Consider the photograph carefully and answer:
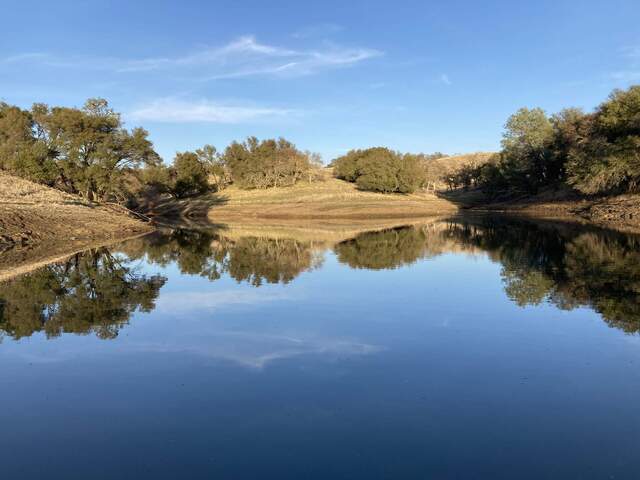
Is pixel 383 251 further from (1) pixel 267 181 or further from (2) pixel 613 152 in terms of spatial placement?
(1) pixel 267 181

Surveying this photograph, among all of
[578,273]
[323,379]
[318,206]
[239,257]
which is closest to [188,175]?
[318,206]

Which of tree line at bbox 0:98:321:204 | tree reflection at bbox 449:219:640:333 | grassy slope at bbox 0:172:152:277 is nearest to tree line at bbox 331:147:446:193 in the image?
tree line at bbox 0:98:321:204

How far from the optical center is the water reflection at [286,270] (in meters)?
17.8

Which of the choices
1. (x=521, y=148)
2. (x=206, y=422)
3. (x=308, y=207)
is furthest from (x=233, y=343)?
(x=521, y=148)

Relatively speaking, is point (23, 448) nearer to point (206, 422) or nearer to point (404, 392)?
point (206, 422)

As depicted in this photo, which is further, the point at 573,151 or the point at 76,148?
the point at 573,151

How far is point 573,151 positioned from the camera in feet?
277

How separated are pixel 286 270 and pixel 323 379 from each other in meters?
19.0

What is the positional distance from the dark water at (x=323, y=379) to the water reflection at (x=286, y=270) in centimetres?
22

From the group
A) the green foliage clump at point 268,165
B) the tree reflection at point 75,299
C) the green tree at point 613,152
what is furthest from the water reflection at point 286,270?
the green foliage clump at point 268,165

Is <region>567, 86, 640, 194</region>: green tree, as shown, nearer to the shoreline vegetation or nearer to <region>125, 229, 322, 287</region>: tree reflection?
the shoreline vegetation

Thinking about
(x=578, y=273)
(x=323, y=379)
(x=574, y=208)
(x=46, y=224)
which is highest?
(x=574, y=208)

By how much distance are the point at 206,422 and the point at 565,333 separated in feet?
37.0

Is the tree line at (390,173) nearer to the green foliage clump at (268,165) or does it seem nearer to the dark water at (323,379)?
the green foliage clump at (268,165)
